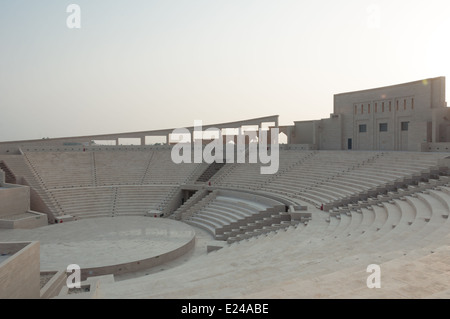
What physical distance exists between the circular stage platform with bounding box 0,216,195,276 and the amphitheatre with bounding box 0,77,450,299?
8cm

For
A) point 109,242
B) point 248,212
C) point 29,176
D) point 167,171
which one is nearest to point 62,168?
point 29,176

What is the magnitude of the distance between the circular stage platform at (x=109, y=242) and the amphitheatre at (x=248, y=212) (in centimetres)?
8

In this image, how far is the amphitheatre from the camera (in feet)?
22.5

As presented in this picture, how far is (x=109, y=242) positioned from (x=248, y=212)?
8326 millimetres

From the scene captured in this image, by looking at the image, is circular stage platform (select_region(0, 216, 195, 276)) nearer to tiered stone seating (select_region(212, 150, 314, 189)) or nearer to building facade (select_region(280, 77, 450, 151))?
tiered stone seating (select_region(212, 150, 314, 189))

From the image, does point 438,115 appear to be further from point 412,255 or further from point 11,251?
point 11,251

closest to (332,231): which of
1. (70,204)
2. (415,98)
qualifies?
(415,98)

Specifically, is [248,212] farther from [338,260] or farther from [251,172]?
[338,260]

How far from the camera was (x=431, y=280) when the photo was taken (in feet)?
16.9

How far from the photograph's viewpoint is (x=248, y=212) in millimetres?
20594

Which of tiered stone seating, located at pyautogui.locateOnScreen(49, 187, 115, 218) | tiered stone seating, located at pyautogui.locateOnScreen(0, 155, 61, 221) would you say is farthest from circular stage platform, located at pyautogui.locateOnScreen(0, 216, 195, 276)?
tiered stone seating, located at pyautogui.locateOnScreen(0, 155, 61, 221)

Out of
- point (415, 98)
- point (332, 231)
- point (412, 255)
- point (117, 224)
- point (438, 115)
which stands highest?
point (415, 98)

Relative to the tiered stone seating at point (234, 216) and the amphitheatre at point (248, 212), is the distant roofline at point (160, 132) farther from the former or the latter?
the tiered stone seating at point (234, 216)

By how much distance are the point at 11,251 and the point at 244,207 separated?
48.0ft
